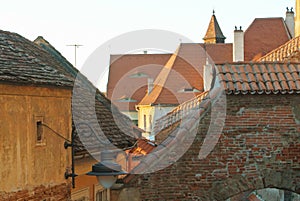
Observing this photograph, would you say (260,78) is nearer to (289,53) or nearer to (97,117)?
Result: (97,117)

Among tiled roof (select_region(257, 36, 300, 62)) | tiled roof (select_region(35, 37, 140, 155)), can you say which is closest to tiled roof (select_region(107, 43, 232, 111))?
tiled roof (select_region(257, 36, 300, 62))

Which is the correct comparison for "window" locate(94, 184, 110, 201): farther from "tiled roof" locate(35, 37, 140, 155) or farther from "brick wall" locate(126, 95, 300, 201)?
"brick wall" locate(126, 95, 300, 201)

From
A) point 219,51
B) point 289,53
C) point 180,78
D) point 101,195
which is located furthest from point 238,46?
point 101,195

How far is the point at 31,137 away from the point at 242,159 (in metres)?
3.81

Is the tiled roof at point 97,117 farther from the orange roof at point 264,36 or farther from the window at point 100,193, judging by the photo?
the orange roof at point 264,36

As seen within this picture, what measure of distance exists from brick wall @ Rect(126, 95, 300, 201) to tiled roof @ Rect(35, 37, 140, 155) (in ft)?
6.37

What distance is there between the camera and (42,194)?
860 centimetres

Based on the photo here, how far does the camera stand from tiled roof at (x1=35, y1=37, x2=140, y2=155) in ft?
37.5

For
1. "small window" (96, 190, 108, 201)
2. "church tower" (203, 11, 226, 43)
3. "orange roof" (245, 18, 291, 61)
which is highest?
"church tower" (203, 11, 226, 43)

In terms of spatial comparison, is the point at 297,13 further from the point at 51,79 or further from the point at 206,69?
the point at 206,69

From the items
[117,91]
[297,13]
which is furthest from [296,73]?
[117,91]

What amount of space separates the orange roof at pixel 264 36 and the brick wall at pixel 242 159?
39379mm

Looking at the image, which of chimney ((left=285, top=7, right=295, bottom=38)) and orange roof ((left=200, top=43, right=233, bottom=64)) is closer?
chimney ((left=285, top=7, right=295, bottom=38))

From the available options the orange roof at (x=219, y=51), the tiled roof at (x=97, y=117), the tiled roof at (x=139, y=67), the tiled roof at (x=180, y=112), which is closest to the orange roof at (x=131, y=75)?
the tiled roof at (x=139, y=67)
